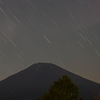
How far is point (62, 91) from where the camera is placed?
16312 mm

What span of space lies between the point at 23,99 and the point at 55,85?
527 feet

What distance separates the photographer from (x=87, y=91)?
196625mm

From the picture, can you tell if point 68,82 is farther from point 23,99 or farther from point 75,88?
point 23,99

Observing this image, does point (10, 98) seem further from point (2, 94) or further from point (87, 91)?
point (87, 91)

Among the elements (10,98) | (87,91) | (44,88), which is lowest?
(87,91)

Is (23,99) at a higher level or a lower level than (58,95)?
lower

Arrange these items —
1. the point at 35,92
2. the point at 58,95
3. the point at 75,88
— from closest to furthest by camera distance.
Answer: the point at 58,95 < the point at 75,88 < the point at 35,92

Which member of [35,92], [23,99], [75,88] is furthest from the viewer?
[35,92]

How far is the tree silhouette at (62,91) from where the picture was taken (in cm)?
1606

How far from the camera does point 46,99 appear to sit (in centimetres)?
1641

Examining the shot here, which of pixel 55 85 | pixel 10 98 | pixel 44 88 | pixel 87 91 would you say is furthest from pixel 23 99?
pixel 55 85

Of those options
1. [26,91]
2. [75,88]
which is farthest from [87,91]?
[75,88]

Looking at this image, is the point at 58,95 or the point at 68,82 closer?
the point at 58,95

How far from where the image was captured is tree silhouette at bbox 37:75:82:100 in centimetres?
1606
